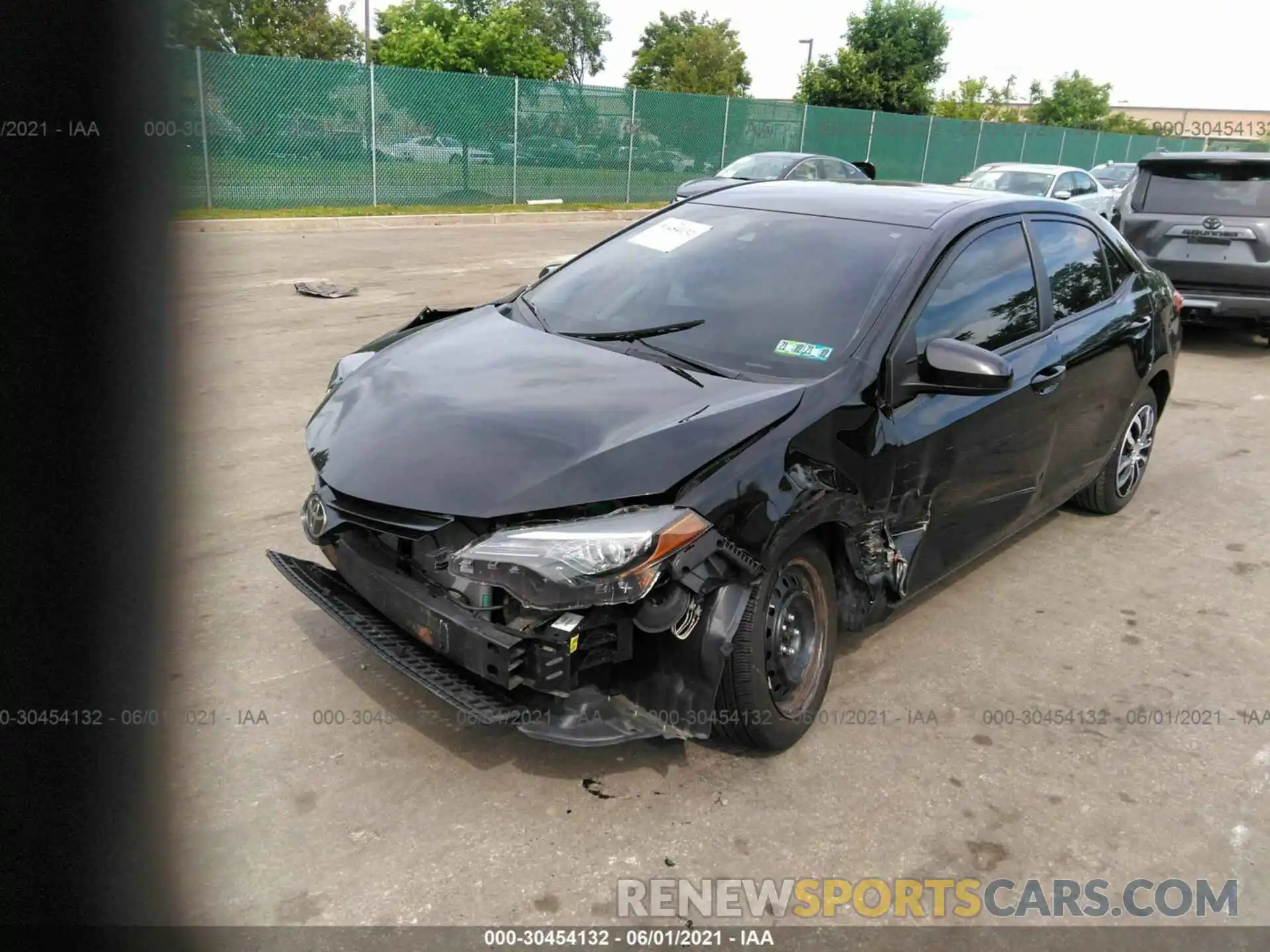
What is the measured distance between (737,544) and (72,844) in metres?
2.00

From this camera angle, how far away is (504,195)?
844 inches

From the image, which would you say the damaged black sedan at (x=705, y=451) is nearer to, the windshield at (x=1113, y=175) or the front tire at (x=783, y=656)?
the front tire at (x=783, y=656)

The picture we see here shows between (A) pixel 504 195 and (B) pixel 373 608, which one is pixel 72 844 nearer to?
(B) pixel 373 608

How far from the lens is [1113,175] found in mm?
21938

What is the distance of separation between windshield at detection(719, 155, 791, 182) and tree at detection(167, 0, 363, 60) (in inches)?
352

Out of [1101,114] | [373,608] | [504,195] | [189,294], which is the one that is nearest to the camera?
[373,608]

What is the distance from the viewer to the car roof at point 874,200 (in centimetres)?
397

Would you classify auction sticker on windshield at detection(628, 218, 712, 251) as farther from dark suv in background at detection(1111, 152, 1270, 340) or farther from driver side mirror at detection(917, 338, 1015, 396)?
dark suv in background at detection(1111, 152, 1270, 340)

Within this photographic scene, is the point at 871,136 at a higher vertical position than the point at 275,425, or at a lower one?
higher

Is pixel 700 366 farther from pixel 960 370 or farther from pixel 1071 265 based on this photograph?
pixel 1071 265

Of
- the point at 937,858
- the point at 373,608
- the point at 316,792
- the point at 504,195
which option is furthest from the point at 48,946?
the point at 504,195

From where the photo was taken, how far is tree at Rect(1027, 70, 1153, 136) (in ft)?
167

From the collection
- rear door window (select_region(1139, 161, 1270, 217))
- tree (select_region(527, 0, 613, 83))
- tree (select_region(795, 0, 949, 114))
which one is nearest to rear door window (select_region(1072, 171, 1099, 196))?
rear door window (select_region(1139, 161, 1270, 217))

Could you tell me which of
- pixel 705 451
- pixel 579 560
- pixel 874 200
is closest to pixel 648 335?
pixel 705 451
